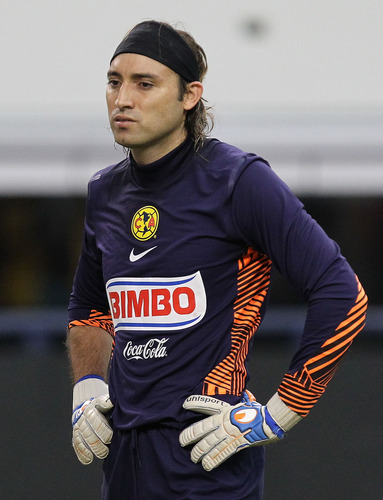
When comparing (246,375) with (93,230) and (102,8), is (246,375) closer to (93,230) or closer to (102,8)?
(93,230)

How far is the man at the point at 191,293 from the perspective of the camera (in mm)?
2109

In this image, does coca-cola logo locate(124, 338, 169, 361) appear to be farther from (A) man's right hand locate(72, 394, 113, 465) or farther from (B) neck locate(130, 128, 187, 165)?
(B) neck locate(130, 128, 187, 165)

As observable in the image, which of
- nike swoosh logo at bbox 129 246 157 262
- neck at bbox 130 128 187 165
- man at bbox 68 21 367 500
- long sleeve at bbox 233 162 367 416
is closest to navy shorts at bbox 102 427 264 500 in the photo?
man at bbox 68 21 367 500

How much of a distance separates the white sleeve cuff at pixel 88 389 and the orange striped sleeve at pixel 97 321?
0.48ft

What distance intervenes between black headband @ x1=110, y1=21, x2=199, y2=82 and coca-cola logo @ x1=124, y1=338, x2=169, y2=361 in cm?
63

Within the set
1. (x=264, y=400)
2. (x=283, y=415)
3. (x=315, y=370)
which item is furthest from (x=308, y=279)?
(x=264, y=400)

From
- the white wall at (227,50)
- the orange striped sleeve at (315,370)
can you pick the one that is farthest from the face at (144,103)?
the white wall at (227,50)

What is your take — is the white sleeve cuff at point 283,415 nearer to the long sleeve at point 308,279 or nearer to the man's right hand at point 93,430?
the long sleeve at point 308,279

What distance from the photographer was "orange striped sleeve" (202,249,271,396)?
86.5 inches

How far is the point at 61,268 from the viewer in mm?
5297

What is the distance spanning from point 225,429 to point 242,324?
0.25 meters

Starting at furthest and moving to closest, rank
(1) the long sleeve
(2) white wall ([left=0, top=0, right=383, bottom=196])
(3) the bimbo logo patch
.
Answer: (2) white wall ([left=0, top=0, right=383, bottom=196])
(3) the bimbo logo patch
(1) the long sleeve

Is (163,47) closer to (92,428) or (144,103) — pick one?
(144,103)

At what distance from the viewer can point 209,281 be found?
2.19 m
